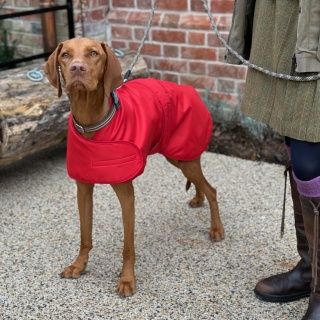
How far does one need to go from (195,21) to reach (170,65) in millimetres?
483

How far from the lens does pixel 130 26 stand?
17.5ft

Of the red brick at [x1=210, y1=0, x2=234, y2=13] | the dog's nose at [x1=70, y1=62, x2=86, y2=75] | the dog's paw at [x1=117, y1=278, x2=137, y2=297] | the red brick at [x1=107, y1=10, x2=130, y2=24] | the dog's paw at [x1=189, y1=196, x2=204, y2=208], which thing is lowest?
the dog's paw at [x1=189, y1=196, x2=204, y2=208]

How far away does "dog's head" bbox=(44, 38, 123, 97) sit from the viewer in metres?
2.45

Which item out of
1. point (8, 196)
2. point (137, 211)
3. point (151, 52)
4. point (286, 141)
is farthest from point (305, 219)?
point (151, 52)

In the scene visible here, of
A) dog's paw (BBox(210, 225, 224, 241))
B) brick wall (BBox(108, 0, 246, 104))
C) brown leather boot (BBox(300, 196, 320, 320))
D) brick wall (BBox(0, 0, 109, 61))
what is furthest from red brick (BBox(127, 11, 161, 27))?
brown leather boot (BBox(300, 196, 320, 320))

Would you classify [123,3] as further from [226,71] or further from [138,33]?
[226,71]

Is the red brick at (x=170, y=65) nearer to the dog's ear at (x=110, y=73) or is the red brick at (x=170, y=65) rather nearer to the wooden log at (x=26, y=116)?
the wooden log at (x=26, y=116)

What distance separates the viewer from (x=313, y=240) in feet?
7.70

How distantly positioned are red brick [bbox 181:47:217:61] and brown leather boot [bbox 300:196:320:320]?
287cm

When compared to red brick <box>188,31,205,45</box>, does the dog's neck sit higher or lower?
higher

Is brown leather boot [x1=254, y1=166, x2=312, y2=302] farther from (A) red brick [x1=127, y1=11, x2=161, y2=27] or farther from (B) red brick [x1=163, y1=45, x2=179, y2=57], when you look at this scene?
(A) red brick [x1=127, y1=11, x2=161, y2=27]

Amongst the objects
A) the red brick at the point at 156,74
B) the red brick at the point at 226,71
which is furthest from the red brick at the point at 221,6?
the red brick at the point at 156,74

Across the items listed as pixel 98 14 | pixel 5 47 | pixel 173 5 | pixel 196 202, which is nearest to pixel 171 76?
pixel 173 5

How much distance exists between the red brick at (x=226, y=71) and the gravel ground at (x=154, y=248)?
0.81 m
